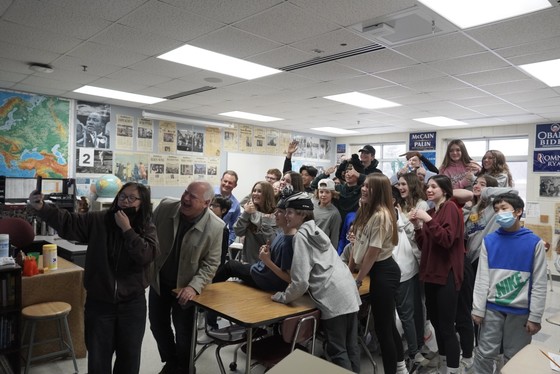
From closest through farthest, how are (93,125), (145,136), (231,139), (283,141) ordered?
(93,125) < (145,136) < (231,139) < (283,141)

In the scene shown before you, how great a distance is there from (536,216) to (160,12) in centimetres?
775

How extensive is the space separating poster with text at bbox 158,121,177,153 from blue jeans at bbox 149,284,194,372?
5504mm

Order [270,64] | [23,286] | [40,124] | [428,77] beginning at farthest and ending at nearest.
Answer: [40,124], [428,77], [270,64], [23,286]

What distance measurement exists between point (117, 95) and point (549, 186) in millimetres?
7994

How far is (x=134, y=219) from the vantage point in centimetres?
217

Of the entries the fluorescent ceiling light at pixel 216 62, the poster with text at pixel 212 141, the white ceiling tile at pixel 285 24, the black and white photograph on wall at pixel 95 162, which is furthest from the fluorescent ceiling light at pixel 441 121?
the black and white photograph on wall at pixel 95 162

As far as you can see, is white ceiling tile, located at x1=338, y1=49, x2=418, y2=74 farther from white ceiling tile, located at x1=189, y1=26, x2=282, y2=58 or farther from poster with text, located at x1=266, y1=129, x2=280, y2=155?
poster with text, located at x1=266, y1=129, x2=280, y2=155

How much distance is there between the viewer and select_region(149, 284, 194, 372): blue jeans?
8.41 ft

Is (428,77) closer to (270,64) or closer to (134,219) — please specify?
(270,64)

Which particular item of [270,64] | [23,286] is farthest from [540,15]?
[23,286]

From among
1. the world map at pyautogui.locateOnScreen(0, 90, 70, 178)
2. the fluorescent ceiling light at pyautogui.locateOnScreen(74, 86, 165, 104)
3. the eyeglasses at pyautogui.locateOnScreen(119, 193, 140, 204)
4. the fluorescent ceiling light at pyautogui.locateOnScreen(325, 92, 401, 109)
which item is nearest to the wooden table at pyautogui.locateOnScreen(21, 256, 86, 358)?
the eyeglasses at pyautogui.locateOnScreen(119, 193, 140, 204)

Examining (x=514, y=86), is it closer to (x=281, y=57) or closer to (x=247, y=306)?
(x=281, y=57)

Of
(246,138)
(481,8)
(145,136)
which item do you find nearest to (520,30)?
(481,8)

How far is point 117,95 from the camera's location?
248 inches
